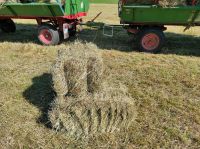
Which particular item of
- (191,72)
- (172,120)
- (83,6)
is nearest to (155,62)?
(191,72)

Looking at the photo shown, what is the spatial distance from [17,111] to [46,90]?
97 cm

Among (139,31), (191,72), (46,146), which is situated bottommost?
Result: (46,146)

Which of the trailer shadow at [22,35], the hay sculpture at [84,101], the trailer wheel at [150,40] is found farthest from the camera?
the trailer shadow at [22,35]

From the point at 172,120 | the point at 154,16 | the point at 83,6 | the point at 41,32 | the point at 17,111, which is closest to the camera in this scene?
the point at 172,120

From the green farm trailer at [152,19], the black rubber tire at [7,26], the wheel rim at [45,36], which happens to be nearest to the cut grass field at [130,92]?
the wheel rim at [45,36]

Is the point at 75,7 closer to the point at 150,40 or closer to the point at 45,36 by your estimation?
the point at 45,36

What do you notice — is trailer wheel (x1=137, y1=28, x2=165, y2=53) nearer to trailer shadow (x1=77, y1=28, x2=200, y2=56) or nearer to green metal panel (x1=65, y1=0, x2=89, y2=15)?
trailer shadow (x1=77, y1=28, x2=200, y2=56)

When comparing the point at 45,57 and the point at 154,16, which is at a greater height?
the point at 154,16

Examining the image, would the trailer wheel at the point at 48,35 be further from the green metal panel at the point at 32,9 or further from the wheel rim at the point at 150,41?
the wheel rim at the point at 150,41

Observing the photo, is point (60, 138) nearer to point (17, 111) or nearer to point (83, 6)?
point (17, 111)

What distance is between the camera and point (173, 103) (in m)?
6.57

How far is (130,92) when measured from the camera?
23.0 ft

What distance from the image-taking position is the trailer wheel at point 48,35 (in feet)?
34.5

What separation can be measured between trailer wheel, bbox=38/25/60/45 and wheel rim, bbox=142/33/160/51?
2.90 metres
